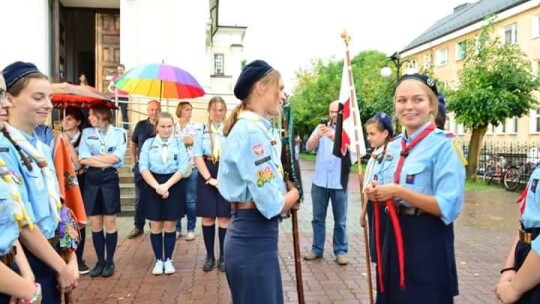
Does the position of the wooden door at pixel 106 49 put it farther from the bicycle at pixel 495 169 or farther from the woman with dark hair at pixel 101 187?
the bicycle at pixel 495 169

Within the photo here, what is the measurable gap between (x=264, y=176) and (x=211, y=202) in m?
3.79

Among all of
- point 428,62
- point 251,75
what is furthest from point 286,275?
point 428,62

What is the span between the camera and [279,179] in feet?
10.1

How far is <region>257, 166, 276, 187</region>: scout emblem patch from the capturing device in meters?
2.92

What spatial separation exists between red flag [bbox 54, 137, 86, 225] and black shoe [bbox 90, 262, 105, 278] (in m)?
3.22

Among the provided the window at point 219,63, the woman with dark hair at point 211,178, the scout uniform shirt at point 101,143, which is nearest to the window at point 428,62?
the window at point 219,63

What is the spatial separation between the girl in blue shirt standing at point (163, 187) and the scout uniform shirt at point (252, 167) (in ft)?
12.0

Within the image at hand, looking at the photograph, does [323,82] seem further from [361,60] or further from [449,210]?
[449,210]

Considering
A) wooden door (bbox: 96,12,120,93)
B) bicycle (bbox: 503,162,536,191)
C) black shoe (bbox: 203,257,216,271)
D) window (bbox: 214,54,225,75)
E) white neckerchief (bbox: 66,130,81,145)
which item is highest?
window (bbox: 214,54,225,75)

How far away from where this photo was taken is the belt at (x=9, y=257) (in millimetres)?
2207

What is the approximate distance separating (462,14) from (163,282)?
47.4m

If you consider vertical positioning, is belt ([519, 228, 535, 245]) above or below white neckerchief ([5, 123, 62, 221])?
below

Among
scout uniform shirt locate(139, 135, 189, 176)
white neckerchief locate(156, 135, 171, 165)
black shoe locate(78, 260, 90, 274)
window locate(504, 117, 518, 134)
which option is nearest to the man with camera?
scout uniform shirt locate(139, 135, 189, 176)

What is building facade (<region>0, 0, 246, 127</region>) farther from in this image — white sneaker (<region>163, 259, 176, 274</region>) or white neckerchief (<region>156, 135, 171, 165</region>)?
white sneaker (<region>163, 259, 176, 274</region>)
